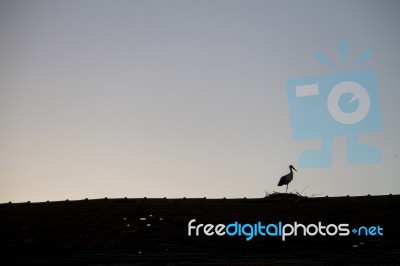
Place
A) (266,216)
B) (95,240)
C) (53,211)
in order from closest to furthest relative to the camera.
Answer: (95,240)
(266,216)
(53,211)

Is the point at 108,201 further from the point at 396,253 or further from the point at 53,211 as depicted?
the point at 396,253

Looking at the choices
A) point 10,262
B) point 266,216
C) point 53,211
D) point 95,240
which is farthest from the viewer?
point 53,211

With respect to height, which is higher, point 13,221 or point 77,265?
point 13,221

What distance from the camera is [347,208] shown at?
52.3 feet

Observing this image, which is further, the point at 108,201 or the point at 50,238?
the point at 108,201

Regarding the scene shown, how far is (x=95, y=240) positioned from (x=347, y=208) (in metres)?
7.47

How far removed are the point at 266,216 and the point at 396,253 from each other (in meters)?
4.53

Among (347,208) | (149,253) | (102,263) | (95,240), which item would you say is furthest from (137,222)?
(347,208)

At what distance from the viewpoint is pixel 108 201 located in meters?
17.8

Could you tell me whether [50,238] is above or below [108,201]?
below

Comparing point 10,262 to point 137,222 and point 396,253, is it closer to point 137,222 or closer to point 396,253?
point 137,222

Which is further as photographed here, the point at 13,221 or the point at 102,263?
the point at 13,221

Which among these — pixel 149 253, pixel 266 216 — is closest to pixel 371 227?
pixel 266 216

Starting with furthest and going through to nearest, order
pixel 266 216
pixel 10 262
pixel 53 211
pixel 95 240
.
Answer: pixel 53 211, pixel 266 216, pixel 95 240, pixel 10 262
